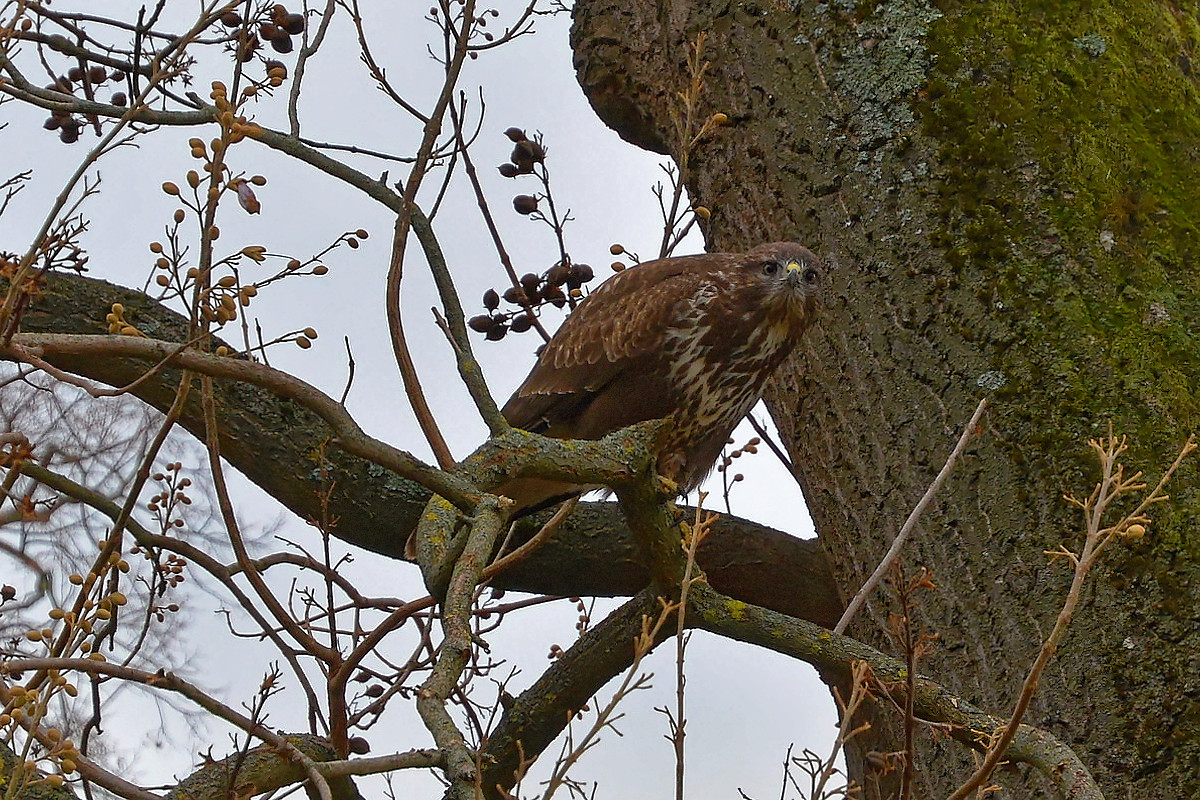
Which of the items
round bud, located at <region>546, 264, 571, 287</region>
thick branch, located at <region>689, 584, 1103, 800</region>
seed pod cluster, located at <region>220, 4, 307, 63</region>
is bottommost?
thick branch, located at <region>689, 584, 1103, 800</region>

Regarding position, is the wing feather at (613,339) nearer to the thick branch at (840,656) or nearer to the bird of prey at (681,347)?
the bird of prey at (681,347)

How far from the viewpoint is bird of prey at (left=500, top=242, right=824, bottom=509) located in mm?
3127

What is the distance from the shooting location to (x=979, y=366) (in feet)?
8.48

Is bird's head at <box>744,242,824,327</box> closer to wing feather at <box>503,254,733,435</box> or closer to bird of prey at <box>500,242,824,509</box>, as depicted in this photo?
bird of prey at <box>500,242,824,509</box>

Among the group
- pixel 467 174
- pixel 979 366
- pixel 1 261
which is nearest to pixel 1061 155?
pixel 979 366

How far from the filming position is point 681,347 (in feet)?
10.4

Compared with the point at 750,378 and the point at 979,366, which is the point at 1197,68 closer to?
the point at 979,366

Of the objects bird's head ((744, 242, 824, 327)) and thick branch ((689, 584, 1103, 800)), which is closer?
thick branch ((689, 584, 1103, 800))

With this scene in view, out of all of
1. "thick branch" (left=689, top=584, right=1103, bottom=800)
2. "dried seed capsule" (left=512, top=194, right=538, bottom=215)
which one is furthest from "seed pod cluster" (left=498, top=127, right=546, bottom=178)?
"thick branch" (left=689, top=584, right=1103, bottom=800)

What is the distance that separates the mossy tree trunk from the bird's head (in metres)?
0.05

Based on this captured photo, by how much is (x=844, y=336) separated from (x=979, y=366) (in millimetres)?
342

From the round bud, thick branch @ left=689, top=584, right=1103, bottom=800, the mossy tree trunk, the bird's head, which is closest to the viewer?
thick branch @ left=689, top=584, right=1103, bottom=800

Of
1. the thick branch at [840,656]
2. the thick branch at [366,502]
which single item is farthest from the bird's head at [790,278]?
the thick branch at [840,656]

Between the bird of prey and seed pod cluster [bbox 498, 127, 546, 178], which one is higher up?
seed pod cluster [bbox 498, 127, 546, 178]
